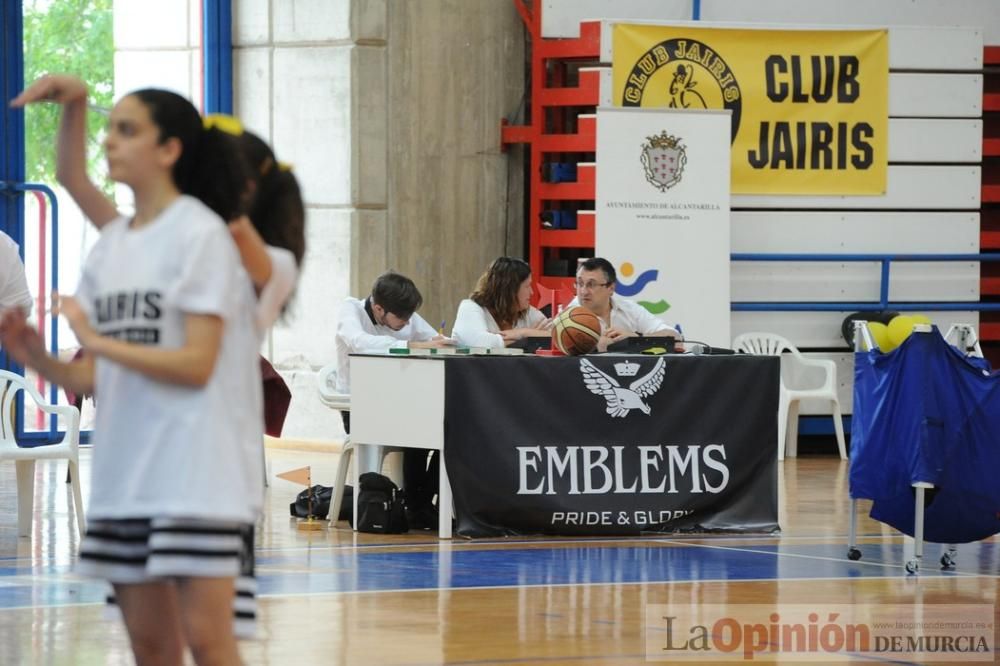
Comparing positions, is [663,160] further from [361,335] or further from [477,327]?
[361,335]

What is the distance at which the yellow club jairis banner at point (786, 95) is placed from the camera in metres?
12.8

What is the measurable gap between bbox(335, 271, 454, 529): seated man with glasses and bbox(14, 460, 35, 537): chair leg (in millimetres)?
1588

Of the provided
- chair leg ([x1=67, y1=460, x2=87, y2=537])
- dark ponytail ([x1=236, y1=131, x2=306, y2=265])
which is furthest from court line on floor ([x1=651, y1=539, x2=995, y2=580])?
dark ponytail ([x1=236, y1=131, x2=306, y2=265])

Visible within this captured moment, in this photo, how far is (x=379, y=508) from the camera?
27.3ft

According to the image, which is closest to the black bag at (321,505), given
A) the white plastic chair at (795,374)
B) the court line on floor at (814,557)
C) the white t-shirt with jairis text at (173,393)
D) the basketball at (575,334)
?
the basketball at (575,334)

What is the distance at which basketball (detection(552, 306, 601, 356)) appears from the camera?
8.40 m

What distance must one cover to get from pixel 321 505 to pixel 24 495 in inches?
60.4

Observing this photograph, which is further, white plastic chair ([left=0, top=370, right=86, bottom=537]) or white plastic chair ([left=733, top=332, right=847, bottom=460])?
white plastic chair ([left=733, top=332, right=847, bottom=460])

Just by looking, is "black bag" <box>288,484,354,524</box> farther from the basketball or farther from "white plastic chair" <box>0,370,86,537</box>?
the basketball

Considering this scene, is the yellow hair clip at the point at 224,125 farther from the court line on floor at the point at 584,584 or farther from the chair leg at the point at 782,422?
the chair leg at the point at 782,422

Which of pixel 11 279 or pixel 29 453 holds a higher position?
pixel 11 279

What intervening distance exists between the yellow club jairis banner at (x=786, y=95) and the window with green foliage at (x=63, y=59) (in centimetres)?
397

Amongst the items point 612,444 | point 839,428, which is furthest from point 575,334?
point 839,428

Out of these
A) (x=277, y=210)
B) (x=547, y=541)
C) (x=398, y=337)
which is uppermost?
(x=277, y=210)
